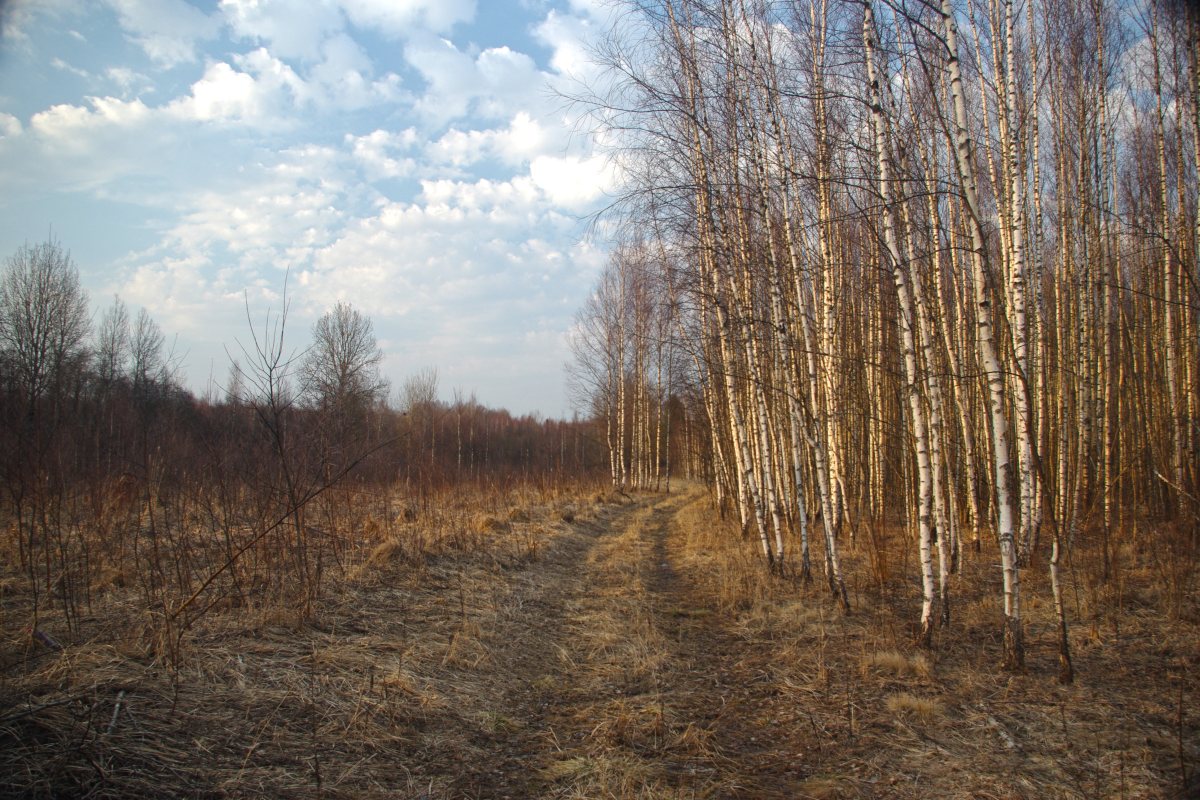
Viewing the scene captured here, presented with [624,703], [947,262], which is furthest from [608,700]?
[947,262]

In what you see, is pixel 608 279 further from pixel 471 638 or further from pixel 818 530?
pixel 471 638

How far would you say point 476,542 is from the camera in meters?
8.86

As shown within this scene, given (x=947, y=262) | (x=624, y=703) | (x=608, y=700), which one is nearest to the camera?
(x=624, y=703)

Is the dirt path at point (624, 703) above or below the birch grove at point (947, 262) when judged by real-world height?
below

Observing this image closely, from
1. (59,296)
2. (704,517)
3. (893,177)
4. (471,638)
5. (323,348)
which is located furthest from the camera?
(323,348)

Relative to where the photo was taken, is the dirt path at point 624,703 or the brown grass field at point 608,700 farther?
the dirt path at point 624,703

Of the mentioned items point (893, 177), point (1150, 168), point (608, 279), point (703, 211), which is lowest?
point (893, 177)

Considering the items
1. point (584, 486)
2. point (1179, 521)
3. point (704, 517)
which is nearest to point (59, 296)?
point (584, 486)

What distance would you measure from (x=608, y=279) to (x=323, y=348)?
13742 mm

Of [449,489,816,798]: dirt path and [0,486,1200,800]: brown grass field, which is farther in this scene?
[449,489,816,798]: dirt path

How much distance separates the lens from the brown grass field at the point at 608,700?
8.90ft

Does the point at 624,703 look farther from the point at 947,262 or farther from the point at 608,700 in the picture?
the point at 947,262

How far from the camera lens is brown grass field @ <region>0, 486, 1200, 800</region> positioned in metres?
2.71

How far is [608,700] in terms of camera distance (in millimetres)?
4137
